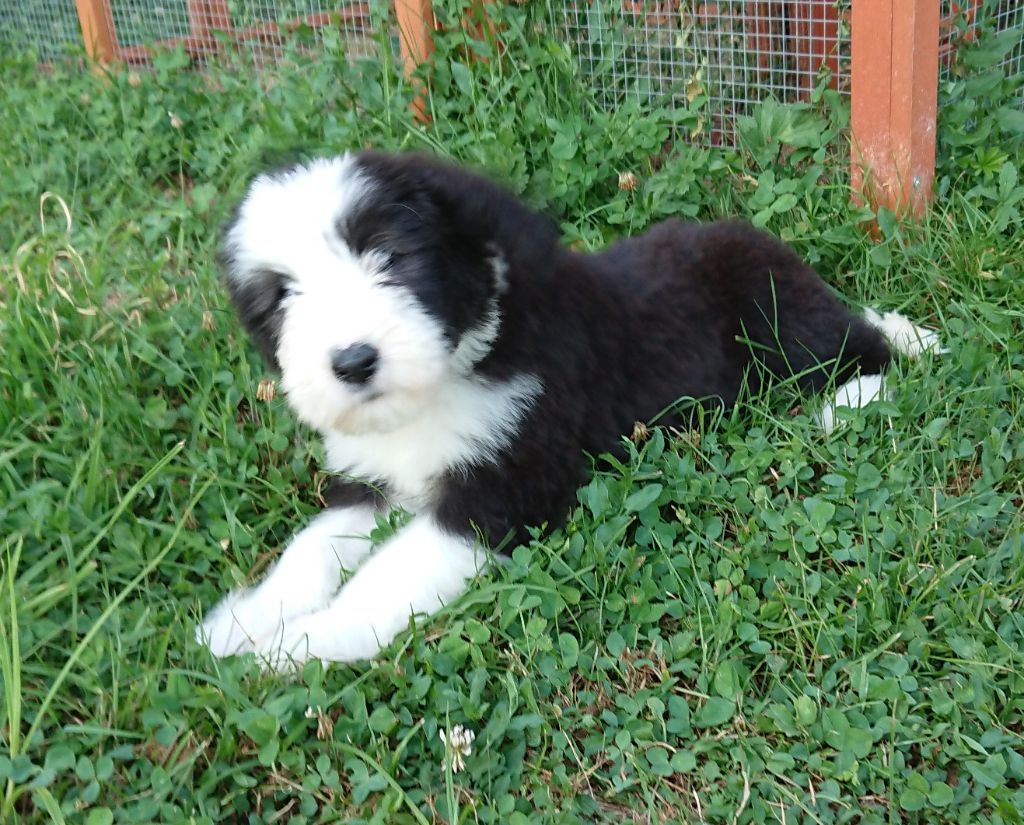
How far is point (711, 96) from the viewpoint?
160 inches

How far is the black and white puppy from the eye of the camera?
83.6 inches

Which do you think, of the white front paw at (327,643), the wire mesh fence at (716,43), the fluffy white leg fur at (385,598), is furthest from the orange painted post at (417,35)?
the white front paw at (327,643)

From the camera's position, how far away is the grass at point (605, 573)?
6.39ft

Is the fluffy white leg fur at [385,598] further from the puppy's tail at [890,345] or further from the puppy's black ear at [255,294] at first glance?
the puppy's tail at [890,345]

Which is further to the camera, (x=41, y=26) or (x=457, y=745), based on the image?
(x=41, y=26)

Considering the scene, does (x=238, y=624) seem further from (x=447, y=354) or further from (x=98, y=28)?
(x=98, y=28)

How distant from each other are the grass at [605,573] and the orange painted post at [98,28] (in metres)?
2.09

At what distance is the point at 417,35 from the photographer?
14.0ft

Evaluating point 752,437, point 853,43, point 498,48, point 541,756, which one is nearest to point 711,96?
point 853,43

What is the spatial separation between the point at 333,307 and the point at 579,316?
2.53 ft

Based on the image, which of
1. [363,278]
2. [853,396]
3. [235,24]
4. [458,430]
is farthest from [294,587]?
[235,24]

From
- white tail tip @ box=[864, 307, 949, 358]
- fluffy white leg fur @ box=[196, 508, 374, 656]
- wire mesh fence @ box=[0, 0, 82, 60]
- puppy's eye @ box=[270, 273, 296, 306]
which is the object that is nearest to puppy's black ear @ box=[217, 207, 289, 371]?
puppy's eye @ box=[270, 273, 296, 306]

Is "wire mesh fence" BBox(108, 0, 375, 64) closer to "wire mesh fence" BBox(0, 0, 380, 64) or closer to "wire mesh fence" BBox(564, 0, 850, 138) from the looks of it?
"wire mesh fence" BBox(0, 0, 380, 64)

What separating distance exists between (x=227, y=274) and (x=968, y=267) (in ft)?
8.22
